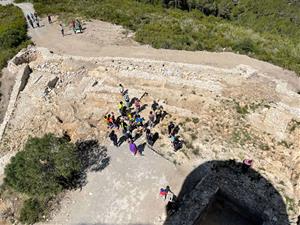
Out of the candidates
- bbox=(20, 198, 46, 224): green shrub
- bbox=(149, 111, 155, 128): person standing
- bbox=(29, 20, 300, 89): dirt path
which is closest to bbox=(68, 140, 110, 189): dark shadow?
bbox=(20, 198, 46, 224): green shrub

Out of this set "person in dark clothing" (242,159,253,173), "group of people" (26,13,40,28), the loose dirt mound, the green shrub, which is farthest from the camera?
"group of people" (26,13,40,28)

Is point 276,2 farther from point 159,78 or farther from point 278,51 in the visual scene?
point 159,78

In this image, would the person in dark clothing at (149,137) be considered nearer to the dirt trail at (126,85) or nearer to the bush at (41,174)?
the dirt trail at (126,85)

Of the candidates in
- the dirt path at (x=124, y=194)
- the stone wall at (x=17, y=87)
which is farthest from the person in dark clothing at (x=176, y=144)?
the stone wall at (x=17, y=87)

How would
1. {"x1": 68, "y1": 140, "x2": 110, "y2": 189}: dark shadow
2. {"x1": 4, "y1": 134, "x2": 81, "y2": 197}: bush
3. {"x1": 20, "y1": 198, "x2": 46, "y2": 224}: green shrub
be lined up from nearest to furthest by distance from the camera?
{"x1": 4, "y1": 134, "x2": 81, "y2": 197}: bush
{"x1": 20, "y1": 198, "x2": 46, "y2": 224}: green shrub
{"x1": 68, "y1": 140, "x2": 110, "y2": 189}: dark shadow

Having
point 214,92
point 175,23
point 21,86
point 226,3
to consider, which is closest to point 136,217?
point 214,92

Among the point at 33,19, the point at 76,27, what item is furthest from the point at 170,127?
the point at 33,19

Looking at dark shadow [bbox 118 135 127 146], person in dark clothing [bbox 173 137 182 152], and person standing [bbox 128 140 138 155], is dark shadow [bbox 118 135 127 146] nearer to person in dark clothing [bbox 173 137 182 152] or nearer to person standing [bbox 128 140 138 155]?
person standing [bbox 128 140 138 155]
